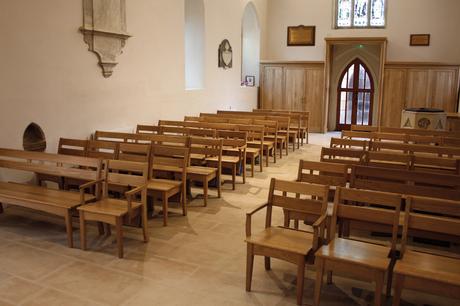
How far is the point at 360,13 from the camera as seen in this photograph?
1326 centimetres

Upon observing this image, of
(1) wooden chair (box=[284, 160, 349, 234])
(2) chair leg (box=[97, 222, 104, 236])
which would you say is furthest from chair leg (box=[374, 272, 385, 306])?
(2) chair leg (box=[97, 222, 104, 236])

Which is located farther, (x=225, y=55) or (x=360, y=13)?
(x=360, y=13)

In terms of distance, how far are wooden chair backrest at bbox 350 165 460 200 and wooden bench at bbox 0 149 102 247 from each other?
96.1 inches

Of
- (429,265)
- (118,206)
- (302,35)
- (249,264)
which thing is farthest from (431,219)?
(302,35)

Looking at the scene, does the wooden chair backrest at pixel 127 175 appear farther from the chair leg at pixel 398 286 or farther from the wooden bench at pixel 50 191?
the chair leg at pixel 398 286

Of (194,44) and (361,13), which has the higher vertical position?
(361,13)

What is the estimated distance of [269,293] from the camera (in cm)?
325

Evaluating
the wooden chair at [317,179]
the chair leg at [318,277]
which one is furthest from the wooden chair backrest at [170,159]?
the chair leg at [318,277]

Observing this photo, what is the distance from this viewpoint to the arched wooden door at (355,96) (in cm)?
1365

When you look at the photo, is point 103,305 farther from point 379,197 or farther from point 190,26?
point 190,26

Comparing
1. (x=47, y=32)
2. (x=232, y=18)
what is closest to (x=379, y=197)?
(x=47, y=32)

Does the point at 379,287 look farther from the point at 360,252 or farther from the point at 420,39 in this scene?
the point at 420,39

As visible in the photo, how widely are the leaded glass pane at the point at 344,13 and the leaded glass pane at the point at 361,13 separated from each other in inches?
8.0

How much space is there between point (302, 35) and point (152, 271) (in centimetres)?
1142
